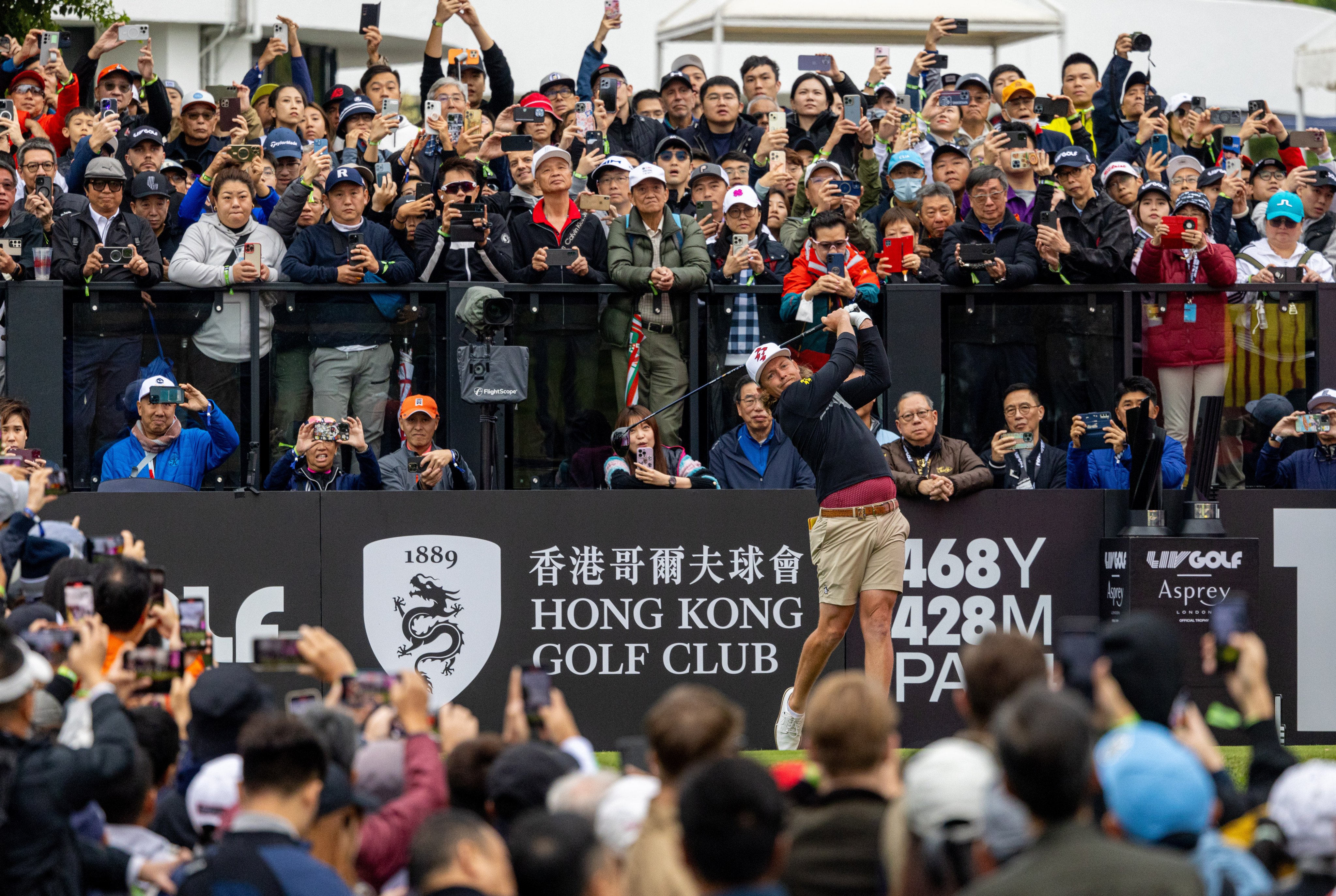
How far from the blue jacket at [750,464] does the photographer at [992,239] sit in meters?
1.58

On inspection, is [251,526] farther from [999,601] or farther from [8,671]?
[8,671]

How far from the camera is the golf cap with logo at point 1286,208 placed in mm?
12062

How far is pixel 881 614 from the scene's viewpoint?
32.7 ft

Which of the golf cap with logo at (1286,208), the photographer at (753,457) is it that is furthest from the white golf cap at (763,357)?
the golf cap with logo at (1286,208)

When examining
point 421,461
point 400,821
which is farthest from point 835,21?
point 400,821

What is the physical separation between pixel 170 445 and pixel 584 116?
13.9 feet

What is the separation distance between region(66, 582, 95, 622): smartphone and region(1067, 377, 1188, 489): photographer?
6.98m

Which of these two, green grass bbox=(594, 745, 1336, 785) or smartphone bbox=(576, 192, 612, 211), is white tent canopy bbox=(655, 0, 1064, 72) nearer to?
smartphone bbox=(576, 192, 612, 211)

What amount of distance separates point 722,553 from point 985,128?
17.1ft

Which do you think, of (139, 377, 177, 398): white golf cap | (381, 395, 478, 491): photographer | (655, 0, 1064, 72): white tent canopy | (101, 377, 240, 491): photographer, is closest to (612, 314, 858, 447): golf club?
(381, 395, 478, 491): photographer

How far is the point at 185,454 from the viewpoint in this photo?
10.6 meters

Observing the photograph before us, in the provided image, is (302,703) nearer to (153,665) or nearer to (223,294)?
(153,665)

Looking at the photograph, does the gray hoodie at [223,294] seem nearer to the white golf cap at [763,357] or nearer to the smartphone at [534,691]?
the white golf cap at [763,357]

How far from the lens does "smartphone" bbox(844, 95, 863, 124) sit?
42.0 ft
